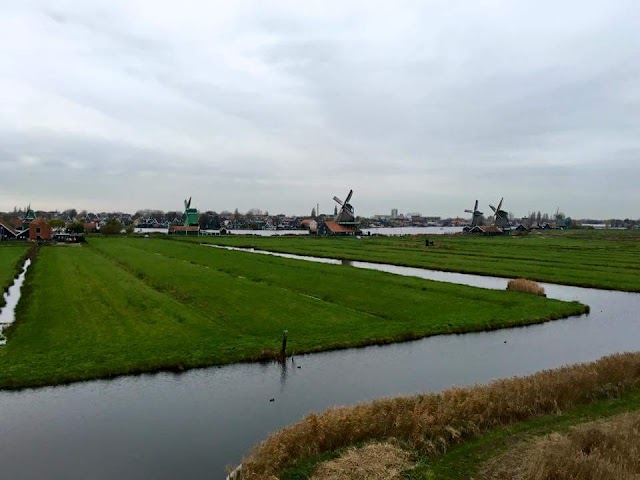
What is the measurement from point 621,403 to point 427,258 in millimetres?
50932

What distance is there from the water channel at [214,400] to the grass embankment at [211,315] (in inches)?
45.4

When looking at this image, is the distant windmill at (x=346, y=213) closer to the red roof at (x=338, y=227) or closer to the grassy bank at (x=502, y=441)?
the red roof at (x=338, y=227)

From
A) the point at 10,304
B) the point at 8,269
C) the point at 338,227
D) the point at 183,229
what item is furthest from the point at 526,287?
the point at 183,229

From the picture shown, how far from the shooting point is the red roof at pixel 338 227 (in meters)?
137

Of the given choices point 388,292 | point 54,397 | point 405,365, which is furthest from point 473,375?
point 388,292

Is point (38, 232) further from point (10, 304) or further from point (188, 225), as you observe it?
point (10, 304)

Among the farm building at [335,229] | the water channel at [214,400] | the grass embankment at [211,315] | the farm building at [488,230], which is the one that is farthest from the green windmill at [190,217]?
the water channel at [214,400]

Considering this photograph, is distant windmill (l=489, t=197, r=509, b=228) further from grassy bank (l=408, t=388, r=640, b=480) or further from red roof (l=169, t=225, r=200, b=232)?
grassy bank (l=408, t=388, r=640, b=480)

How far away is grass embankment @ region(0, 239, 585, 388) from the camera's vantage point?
1975 centimetres

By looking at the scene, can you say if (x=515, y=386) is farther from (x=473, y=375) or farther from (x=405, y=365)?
(x=405, y=365)

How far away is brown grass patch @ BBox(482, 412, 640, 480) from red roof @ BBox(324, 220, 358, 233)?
125 metres

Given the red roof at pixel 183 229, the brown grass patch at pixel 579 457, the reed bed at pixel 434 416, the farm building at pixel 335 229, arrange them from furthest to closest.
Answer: the red roof at pixel 183 229
the farm building at pixel 335 229
the reed bed at pixel 434 416
the brown grass patch at pixel 579 457

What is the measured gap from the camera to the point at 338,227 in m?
139

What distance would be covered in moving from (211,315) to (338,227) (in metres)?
112
